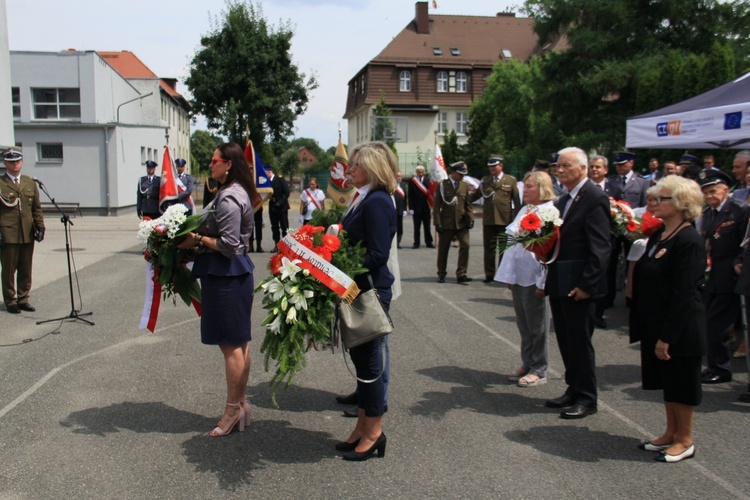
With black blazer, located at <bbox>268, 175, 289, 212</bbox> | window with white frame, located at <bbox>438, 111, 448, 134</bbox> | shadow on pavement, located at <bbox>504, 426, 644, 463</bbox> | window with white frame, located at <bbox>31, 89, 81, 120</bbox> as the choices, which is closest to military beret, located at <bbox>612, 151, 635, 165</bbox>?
shadow on pavement, located at <bbox>504, 426, 644, 463</bbox>

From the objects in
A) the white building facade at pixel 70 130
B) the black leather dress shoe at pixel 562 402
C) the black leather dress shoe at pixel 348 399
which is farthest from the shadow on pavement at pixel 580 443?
the white building facade at pixel 70 130

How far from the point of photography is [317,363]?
671cm

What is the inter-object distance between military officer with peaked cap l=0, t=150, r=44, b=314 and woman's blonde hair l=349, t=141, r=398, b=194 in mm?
6369

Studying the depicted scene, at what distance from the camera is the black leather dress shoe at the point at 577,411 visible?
16.7 feet

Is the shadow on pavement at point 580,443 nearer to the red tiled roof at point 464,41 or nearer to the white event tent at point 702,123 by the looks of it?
the white event tent at point 702,123

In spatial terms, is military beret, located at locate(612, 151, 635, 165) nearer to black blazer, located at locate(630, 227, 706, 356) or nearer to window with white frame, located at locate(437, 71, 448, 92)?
black blazer, located at locate(630, 227, 706, 356)

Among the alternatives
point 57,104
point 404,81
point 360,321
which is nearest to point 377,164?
point 360,321

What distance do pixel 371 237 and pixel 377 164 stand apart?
0.48m

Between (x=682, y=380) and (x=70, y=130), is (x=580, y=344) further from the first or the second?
(x=70, y=130)

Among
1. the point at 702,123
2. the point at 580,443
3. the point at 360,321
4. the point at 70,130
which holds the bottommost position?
the point at 580,443

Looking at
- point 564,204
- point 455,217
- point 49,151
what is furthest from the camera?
point 49,151

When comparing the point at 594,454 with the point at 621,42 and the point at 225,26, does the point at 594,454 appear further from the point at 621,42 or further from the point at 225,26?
the point at 225,26

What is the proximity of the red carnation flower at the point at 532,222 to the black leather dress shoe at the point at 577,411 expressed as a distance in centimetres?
142

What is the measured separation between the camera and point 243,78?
40.9 metres
